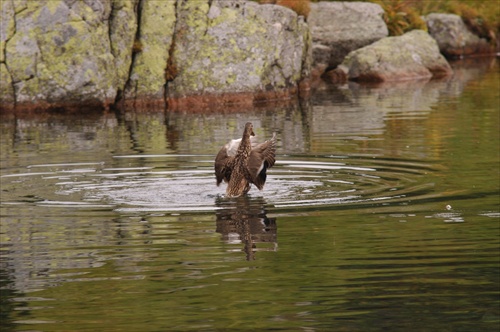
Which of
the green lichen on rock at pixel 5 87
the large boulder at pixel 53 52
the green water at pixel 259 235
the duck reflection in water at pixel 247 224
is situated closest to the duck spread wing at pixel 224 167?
the green water at pixel 259 235

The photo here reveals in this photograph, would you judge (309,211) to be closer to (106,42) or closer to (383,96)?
(106,42)

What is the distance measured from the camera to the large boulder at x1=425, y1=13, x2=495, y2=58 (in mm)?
52250

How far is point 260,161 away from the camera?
14195 millimetres

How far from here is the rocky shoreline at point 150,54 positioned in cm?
3023

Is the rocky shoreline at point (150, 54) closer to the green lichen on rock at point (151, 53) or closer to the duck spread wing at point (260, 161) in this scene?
the green lichen on rock at point (151, 53)

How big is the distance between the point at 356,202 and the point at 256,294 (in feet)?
16.8

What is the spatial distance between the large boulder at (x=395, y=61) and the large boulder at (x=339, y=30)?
2.70 feet

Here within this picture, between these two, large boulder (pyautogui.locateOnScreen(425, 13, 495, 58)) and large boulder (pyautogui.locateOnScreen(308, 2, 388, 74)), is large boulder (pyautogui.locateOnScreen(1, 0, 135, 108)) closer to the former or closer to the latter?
large boulder (pyautogui.locateOnScreen(308, 2, 388, 74))

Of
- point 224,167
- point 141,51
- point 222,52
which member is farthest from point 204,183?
point 141,51

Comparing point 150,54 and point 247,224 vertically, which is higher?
point 150,54

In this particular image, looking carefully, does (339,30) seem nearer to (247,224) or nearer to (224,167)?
(224,167)

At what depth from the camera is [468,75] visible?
42.3 metres

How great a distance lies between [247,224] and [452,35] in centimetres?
4233

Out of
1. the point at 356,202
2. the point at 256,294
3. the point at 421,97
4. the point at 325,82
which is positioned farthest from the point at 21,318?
the point at 325,82
